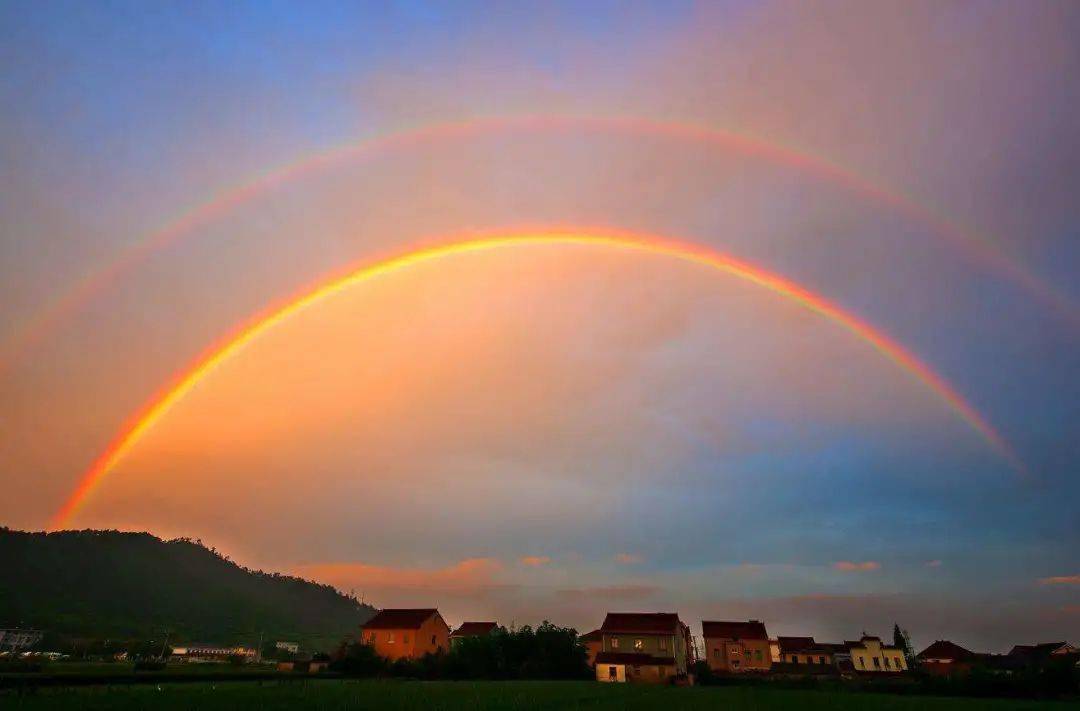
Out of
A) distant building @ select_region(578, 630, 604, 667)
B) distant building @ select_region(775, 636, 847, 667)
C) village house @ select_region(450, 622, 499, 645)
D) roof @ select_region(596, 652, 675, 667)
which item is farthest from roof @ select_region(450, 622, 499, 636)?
distant building @ select_region(775, 636, 847, 667)

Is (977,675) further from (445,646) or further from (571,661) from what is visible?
(445,646)

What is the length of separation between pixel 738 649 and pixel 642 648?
1800 cm

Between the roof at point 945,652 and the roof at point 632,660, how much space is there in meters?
47.1

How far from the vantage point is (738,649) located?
8888cm

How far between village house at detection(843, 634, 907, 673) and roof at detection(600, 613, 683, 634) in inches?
1092

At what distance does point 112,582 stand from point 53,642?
4907cm

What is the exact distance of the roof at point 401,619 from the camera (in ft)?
291

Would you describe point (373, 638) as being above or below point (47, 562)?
below

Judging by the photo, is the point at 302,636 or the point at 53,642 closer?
the point at 53,642

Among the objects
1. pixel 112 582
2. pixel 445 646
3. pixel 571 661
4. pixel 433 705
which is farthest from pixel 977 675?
pixel 112 582

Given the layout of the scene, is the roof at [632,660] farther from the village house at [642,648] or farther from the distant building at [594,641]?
the distant building at [594,641]

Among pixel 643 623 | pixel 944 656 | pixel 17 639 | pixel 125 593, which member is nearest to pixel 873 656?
pixel 944 656

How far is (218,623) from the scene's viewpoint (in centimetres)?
15538

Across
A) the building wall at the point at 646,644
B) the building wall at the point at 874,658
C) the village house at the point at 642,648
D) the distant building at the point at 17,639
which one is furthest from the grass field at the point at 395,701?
the distant building at the point at 17,639
